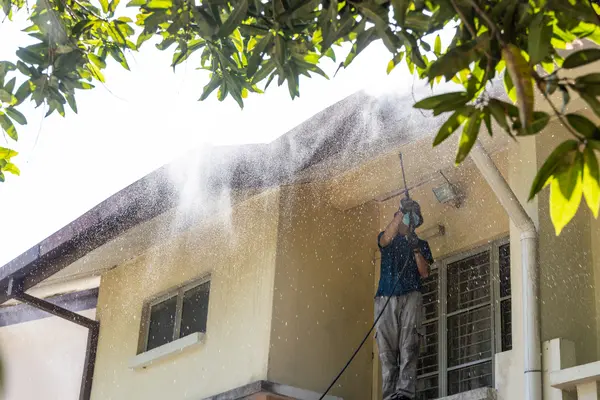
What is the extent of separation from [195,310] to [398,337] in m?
2.47

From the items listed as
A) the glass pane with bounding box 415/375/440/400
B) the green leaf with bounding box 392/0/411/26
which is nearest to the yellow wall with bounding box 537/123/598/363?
the glass pane with bounding box 415/375/440/400

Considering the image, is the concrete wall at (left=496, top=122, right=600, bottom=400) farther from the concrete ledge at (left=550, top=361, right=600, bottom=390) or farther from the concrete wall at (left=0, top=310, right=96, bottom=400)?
the concrete wall at (left=0, top=310, right=96, bottom=400)

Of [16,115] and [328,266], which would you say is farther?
[328,266]

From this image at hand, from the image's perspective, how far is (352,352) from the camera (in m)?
8.79

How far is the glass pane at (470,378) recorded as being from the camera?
7.79 m

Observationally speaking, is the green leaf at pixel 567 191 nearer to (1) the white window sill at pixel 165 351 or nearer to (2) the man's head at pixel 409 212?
(2) the man's head at pixel 409 212

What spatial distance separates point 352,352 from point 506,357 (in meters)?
2.23

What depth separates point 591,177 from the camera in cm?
279

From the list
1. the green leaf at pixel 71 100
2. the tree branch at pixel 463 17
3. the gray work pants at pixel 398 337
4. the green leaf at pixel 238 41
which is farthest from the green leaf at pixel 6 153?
the tree branch at pixel 463 17

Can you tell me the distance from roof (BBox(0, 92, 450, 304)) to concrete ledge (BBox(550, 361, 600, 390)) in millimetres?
2200

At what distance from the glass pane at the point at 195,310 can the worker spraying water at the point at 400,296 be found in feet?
6.03

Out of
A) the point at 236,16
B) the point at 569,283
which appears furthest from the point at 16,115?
the point at 569,283

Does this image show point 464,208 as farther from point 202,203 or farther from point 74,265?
point 74,265

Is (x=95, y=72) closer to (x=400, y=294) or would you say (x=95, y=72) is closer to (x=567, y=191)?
(x=400, y=294)
